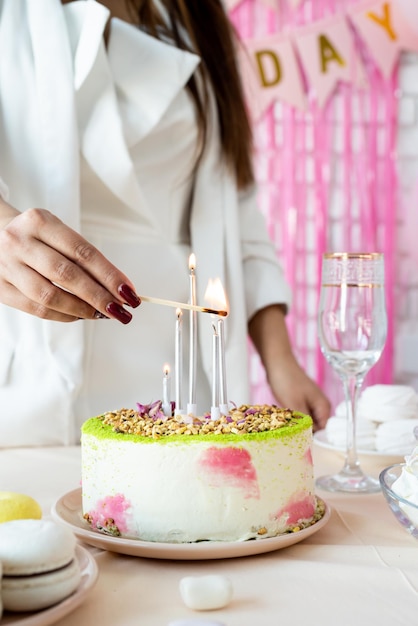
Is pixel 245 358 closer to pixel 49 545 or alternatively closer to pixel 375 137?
pixel 49 545

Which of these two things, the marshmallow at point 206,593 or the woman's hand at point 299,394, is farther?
the woman's hand at point 299,394

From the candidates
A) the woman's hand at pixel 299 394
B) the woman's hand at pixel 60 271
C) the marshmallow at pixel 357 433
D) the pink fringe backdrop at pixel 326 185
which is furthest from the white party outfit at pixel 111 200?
the pink fringe backdrop at pixel 326 185

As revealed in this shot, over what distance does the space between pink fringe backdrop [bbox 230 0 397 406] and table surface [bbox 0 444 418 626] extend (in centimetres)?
243

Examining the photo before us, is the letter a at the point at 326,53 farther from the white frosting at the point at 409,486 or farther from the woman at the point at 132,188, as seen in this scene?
the white frosting at the point at 409,486

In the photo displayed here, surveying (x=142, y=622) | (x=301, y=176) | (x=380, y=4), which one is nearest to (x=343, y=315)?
(x=142, y=622)

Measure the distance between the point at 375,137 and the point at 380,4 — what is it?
0.54m

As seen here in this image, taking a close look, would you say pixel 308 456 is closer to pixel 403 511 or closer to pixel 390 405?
pixel 403 511

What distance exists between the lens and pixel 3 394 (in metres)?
1.34

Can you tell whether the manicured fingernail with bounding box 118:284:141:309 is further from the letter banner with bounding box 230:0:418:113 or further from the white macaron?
the letter banner with bounding box 230:0:418:113

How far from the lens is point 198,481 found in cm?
70

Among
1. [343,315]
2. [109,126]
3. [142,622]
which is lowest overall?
[142,622]

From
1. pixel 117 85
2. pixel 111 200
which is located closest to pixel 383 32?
pixel 117 85

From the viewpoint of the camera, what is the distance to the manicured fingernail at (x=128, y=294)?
31.5 inches

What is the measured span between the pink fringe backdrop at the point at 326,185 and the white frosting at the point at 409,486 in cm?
246
